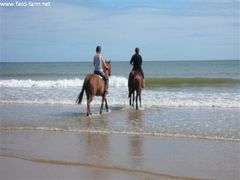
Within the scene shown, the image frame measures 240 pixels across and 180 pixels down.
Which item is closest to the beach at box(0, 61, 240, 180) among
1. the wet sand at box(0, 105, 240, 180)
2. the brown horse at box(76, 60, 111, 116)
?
the wet sand at box(0, 105, 240, 180)

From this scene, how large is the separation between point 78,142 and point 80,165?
6.51 ft

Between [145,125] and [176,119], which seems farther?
[176,119]

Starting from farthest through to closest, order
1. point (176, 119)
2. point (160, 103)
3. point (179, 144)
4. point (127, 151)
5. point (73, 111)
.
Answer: point (160, 103) → point (73, 111) → point (176, 119) → point (179, 144) → point (127, 151)

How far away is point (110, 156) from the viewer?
704 cm

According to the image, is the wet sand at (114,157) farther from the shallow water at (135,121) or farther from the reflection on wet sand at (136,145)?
the shallow water at (135,121)

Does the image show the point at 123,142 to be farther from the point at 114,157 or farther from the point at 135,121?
the point at 135,121

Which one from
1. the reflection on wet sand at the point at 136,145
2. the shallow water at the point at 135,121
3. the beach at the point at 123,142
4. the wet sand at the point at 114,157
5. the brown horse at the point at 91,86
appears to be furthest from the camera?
the brown horse at the point at 91,86

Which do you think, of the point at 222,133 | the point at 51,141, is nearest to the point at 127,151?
the point at 51,141

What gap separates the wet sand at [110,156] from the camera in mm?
5965

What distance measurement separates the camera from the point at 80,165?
21.0ft

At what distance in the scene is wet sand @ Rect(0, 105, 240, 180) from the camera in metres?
5.96

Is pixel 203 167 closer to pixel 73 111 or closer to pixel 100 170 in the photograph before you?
pixel 100 170

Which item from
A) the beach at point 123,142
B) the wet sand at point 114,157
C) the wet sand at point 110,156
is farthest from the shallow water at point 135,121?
the wet sand at point 114,157

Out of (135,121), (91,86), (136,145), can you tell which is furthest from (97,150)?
(91,86)
